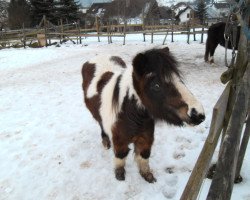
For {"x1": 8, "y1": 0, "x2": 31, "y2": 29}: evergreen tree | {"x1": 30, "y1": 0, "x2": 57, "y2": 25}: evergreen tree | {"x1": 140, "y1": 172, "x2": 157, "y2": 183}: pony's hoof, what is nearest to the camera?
{"x1": 140, "y1": 172, "x2": 157, "y2": 183}: pony's hoof

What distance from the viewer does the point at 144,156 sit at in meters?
3.13

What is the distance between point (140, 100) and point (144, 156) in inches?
34.3

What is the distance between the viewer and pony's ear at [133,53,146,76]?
2.16 metres

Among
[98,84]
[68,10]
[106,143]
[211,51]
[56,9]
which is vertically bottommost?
[106,143]

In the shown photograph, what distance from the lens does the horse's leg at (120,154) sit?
9.70 ft

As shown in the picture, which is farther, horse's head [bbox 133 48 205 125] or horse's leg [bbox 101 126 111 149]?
horse's leg [bbox 101 126 111 149]

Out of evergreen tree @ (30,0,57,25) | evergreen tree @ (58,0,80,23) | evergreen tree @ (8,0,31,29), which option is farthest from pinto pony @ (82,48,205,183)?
evergreen tree @ (8,0,31,29)

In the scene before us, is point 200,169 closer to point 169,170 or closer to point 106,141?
point 169,170

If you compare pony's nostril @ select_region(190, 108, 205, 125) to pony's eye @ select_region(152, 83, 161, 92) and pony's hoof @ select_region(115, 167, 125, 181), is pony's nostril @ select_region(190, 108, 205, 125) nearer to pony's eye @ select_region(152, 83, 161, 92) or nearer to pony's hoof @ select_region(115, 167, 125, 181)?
pony's eye @ select_region(152, 83, 161, 92)

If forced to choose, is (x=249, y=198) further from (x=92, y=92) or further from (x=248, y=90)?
(x=92, y=92)

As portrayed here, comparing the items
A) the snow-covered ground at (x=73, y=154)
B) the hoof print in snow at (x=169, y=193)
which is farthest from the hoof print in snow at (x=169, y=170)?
the hoof print in snow at (x=169, y=193)

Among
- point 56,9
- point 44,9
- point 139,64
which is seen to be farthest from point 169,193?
point 44,9

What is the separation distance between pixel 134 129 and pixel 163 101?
61 cm

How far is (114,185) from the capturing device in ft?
10.3
